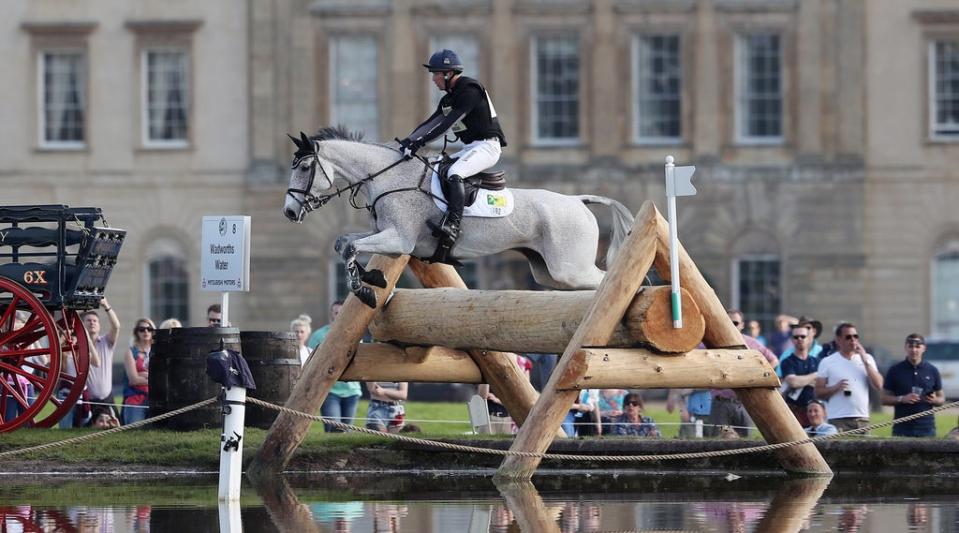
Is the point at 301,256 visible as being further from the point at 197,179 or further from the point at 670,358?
the point at 670,358

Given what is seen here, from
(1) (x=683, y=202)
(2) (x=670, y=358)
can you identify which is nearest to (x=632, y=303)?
(2) (x=670, y=358)

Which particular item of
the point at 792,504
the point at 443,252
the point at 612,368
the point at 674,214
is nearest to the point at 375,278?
the point at 443,252

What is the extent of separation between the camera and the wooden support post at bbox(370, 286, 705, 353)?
14.5 metres

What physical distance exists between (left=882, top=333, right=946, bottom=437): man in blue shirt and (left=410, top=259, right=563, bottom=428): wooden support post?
3.83 metres

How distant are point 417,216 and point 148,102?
29.3m

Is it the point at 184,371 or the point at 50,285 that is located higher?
the point at 50,285

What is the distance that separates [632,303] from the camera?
1454 cm

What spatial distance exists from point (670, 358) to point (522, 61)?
1130 inches

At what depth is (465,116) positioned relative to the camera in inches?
623

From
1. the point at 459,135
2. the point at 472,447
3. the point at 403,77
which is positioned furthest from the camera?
the point at 403,77

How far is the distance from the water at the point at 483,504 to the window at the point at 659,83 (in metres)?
27.3

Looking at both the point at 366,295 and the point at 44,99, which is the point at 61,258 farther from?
the point at 44,99

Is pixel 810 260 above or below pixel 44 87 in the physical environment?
below

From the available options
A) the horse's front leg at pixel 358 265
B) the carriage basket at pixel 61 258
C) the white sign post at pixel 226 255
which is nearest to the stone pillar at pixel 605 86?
the white sign post at pixel 226 255
